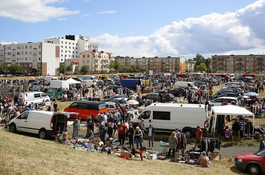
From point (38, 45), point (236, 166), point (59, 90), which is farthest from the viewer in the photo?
point (38, 45)

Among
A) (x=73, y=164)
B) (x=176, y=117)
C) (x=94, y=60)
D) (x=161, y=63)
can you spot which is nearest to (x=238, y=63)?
(x=161, y=63)

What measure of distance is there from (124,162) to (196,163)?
328 centimetres

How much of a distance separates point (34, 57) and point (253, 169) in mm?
96866

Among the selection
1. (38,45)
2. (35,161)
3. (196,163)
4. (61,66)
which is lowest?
(196,163)

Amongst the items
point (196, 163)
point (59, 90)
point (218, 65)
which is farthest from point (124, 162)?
point (218, 65)

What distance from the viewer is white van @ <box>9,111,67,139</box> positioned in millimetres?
13445

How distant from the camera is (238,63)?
134 metres

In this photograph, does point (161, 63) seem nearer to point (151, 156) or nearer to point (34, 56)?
point (34, 56)

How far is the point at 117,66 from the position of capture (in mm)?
118812

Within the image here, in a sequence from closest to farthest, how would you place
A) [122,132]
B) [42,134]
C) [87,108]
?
[122,132] → [42,134] → [87,108]

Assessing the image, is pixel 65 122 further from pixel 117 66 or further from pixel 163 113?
pixel 117 66

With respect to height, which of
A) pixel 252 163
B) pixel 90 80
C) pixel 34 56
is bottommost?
pixel 252 163

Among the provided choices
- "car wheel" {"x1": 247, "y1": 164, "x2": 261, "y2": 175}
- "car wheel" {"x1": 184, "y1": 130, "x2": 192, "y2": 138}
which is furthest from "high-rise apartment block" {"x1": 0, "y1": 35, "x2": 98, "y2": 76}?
"car wheel" {"x1": 247, "y1": 164, "x2": 261, "y2": 175}

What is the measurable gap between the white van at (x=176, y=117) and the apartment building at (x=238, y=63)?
128m
